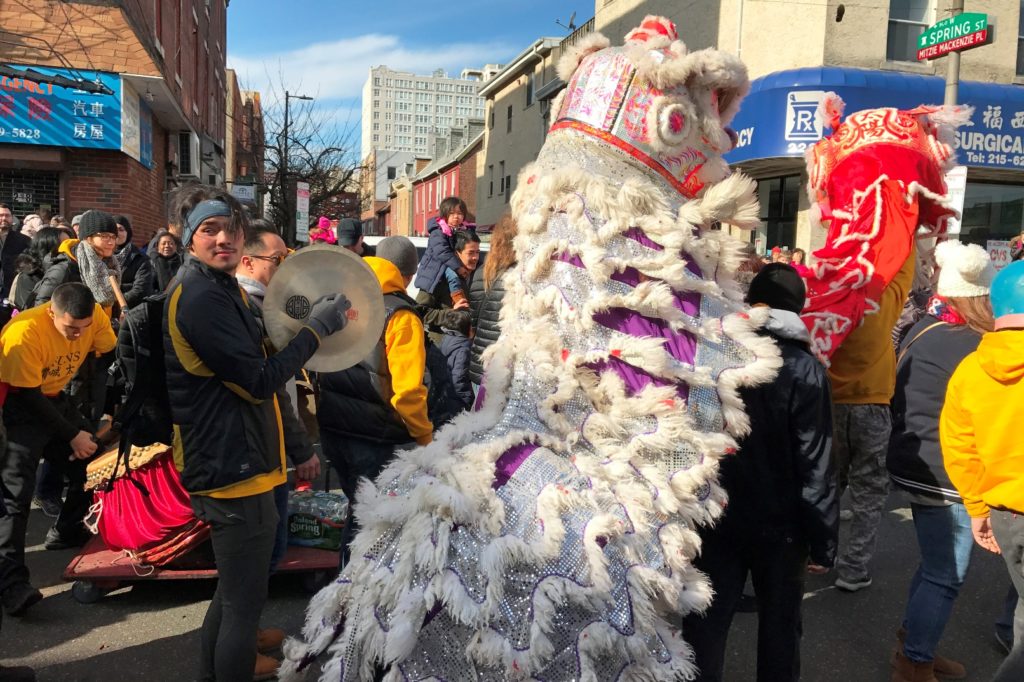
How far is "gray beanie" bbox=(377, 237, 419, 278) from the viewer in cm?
408

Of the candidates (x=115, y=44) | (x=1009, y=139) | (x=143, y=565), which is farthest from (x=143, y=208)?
(x=1009, y=139)

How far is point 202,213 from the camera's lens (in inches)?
99.7

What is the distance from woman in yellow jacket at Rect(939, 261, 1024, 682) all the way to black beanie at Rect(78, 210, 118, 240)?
5849mm

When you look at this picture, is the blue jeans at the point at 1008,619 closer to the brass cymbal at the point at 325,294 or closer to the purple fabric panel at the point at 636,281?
the purple fabric panel at the point at 636,281

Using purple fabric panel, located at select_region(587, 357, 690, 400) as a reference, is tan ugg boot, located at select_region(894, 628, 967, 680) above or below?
below

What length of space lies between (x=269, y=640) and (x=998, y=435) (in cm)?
329

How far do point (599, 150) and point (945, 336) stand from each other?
7.93 feet

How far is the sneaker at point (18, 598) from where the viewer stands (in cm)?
373

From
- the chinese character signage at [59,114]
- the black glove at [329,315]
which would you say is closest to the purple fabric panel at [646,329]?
the black glove at [329,315]

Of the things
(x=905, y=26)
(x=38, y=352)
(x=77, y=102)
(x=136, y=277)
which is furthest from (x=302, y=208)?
(x=905, y=26)

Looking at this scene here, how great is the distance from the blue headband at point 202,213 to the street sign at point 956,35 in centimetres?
897

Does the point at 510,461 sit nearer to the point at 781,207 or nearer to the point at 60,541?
the point at 60,541

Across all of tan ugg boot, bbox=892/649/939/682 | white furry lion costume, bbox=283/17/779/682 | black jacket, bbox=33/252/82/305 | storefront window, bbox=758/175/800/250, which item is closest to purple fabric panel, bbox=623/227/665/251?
white furry lion costume, bbox=283/17/779/682

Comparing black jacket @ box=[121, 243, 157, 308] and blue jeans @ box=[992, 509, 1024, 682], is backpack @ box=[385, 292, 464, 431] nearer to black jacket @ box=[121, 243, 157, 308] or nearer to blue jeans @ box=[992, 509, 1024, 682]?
blue jeans @ box=[992, 509, 1024, 682]
